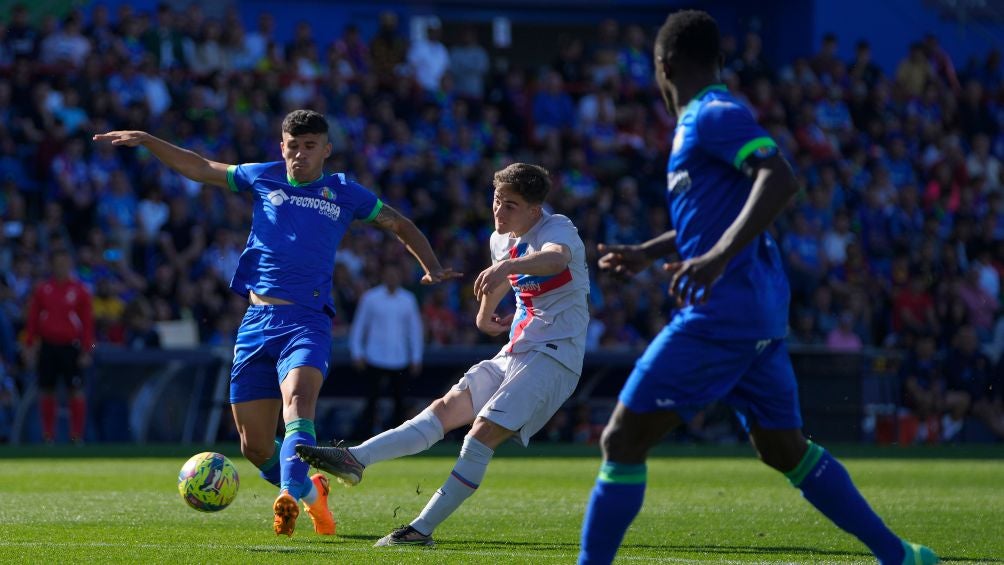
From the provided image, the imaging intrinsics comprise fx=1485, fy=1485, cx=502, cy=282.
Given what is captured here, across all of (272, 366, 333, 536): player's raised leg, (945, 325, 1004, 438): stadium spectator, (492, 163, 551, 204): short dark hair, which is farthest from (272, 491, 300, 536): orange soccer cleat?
(945, 325, 1004, 438): stadium spectator

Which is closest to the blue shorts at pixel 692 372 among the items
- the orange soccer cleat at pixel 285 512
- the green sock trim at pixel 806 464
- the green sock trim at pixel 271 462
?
the green sock trim at pixel 806 464

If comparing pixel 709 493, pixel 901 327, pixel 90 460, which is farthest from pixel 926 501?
pixel 901 327

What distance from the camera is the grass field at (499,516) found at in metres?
7.74

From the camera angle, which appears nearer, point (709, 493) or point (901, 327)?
point (709, 493)

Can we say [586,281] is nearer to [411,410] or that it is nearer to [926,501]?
[926,501]

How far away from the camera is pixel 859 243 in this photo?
2438 cm

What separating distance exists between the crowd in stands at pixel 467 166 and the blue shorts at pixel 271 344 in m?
10.0

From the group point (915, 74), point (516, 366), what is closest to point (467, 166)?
point (915, 74)

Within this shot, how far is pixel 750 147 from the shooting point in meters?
5.87

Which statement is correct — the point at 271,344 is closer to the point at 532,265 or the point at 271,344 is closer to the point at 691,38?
the point at 532,265

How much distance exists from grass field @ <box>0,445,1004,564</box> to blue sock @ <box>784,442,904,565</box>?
133cm

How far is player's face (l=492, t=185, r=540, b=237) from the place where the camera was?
27.7 ft

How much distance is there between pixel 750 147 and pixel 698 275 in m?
0.57

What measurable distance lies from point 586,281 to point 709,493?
4.05 metres
